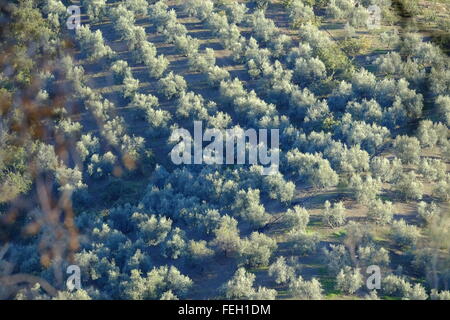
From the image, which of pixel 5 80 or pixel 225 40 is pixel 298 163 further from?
pixel 5 80

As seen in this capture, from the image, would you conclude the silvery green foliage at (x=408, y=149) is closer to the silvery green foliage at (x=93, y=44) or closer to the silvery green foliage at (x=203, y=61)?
the silvery green foliage at (x=203, y=61)

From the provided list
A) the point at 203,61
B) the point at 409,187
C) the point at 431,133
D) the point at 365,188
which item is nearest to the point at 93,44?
the point at 203,61

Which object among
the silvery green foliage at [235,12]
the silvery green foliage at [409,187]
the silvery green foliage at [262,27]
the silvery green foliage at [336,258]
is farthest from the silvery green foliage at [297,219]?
the silvery green foliage at [235,12]

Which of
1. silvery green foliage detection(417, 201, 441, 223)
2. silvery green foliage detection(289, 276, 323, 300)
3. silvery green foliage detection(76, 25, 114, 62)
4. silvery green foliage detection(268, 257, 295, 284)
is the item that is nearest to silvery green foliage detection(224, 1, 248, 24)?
silvery green foliage detection(76, 25, 114, 62)

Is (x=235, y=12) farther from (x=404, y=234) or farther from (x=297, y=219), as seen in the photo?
(x=404, y=234)

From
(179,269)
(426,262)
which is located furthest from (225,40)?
(426,262)

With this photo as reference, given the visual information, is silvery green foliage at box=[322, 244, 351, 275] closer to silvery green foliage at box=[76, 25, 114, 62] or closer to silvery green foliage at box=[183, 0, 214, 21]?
silvery green foliage at box=[76, 25, 114, 62]
